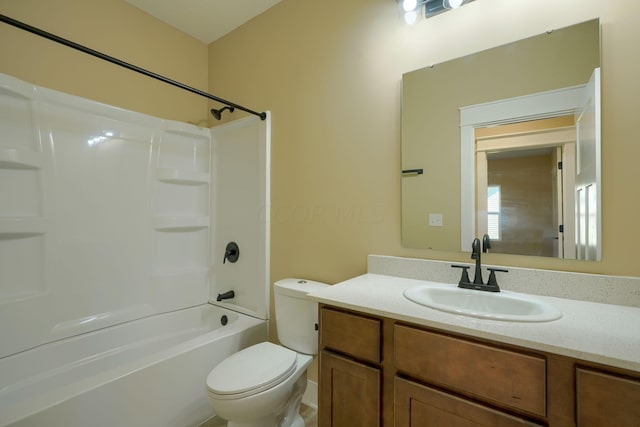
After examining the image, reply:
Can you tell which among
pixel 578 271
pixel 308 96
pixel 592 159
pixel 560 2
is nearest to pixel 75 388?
pixel 308 96

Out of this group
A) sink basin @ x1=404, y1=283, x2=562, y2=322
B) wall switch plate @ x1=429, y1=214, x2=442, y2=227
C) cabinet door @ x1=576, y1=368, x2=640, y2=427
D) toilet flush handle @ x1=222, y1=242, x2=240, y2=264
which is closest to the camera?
cabinet door @ x1=576, y1=368, x2=640, y2=427

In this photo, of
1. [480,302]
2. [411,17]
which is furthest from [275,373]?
[411,17]

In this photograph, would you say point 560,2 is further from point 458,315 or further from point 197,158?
point 197,158

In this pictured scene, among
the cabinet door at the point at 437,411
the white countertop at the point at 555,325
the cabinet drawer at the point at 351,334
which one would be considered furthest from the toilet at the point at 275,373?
the cabinet door at the point at 437,411

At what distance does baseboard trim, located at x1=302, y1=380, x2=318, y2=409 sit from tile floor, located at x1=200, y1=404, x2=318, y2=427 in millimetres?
29

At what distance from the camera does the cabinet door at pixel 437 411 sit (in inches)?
32.4

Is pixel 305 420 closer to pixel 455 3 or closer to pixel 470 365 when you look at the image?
pixel 470 365

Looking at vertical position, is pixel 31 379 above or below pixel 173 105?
below

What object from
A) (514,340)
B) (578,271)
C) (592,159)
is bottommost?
(514,340)

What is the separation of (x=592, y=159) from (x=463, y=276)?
2.21ft

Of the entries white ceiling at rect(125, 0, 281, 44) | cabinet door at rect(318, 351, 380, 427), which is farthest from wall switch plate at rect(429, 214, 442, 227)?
white ceiling at rect(125, 0, 281, 44)

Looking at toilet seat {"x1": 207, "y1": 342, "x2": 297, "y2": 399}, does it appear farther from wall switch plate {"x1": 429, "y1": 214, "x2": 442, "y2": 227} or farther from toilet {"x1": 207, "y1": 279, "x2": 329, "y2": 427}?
wall switch plate {"x1": 429, "y1": 214, "x2": 442, "y2": 227}

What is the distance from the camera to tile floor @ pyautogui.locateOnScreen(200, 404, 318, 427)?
1.68 metres

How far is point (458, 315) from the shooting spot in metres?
0.97
